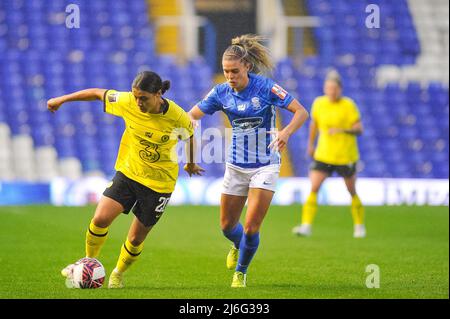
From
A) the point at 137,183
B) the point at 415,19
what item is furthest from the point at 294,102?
the point at 415,19

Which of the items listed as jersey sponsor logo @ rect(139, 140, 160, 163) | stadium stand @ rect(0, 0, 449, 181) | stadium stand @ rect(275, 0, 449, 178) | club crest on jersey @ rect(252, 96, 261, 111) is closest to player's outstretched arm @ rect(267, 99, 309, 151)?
club crest on jersey @ rect(252, 96, 261, 111)

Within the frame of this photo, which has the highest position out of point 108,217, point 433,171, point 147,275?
point 108,217

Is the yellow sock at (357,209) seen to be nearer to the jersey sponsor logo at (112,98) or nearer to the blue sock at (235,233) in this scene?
the blue sock at (235,233)

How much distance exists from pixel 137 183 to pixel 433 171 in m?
14.1

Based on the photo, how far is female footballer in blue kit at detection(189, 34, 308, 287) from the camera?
8062 mm

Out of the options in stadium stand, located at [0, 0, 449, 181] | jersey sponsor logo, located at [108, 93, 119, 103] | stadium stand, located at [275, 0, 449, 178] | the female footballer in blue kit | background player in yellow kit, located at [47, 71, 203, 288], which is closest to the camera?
background player in yellow kit, located at [47, 71, 203, 288]

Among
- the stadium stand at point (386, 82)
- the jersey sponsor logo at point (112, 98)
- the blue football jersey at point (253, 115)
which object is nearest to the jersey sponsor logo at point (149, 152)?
the jersey sponsor logo at point (112, 98)

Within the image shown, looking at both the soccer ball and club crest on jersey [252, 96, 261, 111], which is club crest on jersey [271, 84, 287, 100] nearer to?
club crest on jersey [252, 96, 261, 111]

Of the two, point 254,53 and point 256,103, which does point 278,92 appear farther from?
point 254,53

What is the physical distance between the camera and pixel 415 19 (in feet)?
76.7

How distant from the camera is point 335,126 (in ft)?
44.3

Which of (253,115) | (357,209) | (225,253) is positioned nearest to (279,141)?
(253,115)

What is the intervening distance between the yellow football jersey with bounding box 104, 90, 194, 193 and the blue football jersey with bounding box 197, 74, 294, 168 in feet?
1.62
